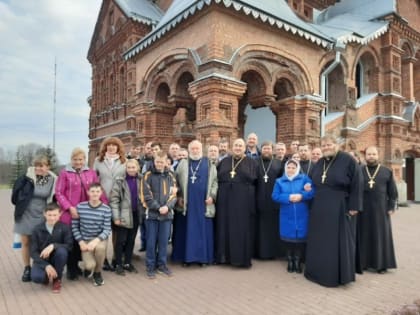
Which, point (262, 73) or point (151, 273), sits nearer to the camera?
point (151, 273)

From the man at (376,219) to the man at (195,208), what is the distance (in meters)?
2.25

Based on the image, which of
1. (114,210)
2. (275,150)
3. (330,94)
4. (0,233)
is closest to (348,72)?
(330,94)

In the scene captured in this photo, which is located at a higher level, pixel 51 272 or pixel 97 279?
pixel 51 272

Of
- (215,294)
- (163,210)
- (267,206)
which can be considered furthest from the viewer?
(267,206)

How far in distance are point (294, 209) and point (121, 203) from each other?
242cm

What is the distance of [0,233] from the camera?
7.79 metres

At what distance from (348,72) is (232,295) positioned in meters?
10.8

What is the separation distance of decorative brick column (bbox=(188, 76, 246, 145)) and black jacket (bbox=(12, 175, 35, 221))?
424 centimetres

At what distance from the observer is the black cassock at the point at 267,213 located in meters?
5.42

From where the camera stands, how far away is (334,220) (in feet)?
14.4

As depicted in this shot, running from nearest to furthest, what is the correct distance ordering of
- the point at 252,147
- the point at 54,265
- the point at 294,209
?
the point at 54,265 < the point at 294,209 < the point at 252,147

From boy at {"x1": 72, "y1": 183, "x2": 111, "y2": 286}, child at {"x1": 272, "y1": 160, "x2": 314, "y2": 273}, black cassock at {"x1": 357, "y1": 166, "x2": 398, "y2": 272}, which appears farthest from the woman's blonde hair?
black cassock at {"x1": 357, "y1": 166, "x2": 398, "y2": 272}

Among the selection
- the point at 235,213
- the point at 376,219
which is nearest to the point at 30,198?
the point at 235,213

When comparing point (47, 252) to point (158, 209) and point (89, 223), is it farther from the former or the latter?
point (158, 209)
